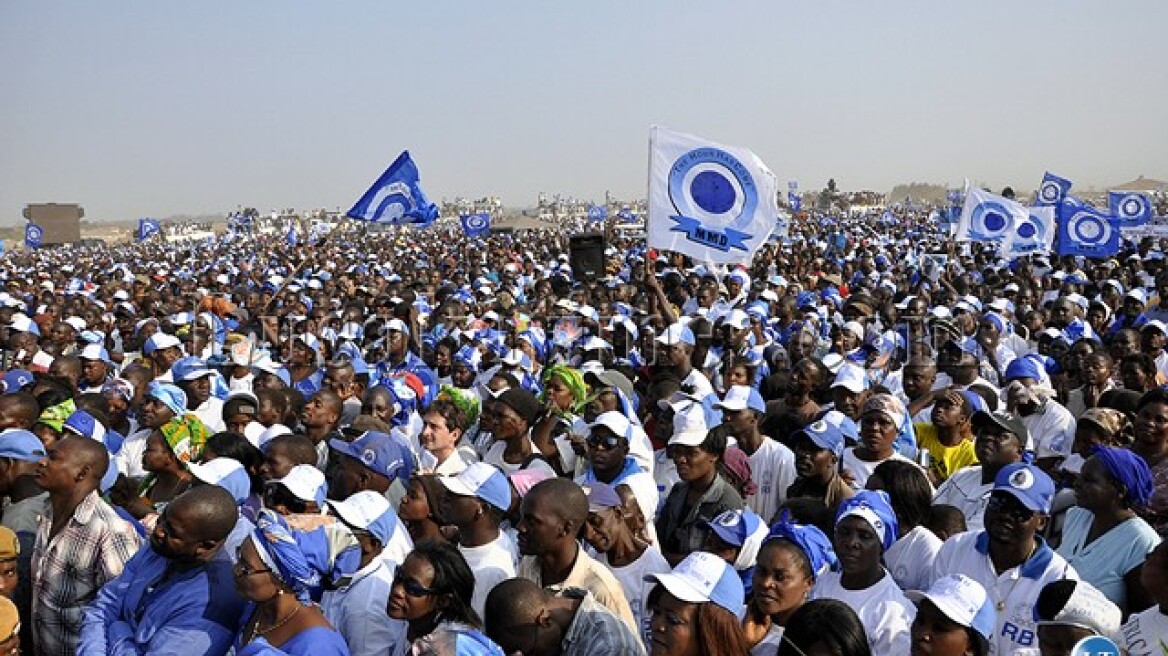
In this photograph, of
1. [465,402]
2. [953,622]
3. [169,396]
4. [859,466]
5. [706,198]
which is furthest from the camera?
[706,198]

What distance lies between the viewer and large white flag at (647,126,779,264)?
874cm

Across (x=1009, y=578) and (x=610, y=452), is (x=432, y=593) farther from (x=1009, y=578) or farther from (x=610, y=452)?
(x=1009, y=578)

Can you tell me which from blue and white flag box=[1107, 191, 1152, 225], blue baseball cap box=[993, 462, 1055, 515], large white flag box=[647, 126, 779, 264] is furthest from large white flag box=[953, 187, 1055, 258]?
blue baseball cap box=[993, 462, 1055, 515]

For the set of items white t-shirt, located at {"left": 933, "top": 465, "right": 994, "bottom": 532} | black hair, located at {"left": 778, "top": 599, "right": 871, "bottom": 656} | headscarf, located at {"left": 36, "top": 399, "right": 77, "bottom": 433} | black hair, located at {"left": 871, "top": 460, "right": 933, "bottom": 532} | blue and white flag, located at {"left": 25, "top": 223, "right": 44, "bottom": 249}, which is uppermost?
black hair, located at {"left": 778, "top": 599, "right": 871, "bottom": 656}

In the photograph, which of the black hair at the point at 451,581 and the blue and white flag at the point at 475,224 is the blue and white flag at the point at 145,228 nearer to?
the blue and white flag at the point at 475,224

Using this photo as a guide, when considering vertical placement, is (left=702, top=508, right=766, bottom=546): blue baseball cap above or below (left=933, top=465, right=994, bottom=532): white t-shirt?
above

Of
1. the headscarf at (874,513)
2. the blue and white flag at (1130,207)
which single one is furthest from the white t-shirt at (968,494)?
the blue and white flag at (1130,207)

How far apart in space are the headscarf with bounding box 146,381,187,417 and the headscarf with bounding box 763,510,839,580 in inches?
147

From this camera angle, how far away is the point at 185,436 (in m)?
5.19

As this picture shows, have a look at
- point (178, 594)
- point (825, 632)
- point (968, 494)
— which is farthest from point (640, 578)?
point (968, 494)

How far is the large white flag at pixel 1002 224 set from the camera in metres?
14.7

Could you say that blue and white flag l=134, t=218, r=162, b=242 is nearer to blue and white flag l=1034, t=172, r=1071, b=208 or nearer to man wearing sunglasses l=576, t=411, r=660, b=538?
blue and white flag l=1034, t=172, r=1071, b=208

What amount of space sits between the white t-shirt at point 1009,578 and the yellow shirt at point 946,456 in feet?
5.92

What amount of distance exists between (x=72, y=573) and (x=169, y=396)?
2.08m
